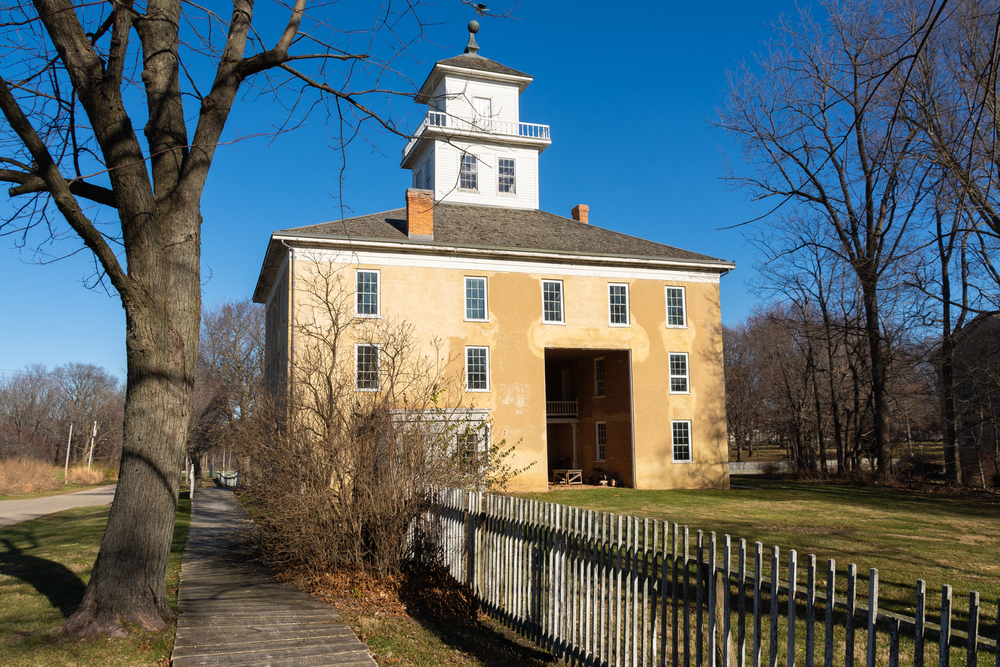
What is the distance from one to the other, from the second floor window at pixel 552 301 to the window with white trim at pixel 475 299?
2.51m

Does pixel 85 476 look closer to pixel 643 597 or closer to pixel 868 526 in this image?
pixel 868 526

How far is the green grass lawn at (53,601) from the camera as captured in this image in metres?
5.91

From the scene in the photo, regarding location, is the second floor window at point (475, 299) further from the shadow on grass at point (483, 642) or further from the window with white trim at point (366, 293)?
the shadow on grass at point (483, 642)

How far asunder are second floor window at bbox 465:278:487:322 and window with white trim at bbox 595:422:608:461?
8.28 metres

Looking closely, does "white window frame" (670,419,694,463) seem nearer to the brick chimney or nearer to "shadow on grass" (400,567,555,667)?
the brick chimney

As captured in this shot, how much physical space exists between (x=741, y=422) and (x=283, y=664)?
5473 cm

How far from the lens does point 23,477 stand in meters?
39.1

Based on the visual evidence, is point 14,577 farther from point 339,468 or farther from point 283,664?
point 283,664

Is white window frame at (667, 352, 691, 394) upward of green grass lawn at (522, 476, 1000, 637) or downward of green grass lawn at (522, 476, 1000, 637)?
upward

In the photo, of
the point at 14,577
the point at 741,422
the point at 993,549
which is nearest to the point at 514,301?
the point at 993,549

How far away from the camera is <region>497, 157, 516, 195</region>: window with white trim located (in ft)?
109

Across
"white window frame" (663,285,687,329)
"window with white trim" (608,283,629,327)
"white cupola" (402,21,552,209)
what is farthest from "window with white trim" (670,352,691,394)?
"white cupola" (402,21,552,209)

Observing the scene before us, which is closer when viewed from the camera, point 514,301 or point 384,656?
point 384,656

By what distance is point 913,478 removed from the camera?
2881 centimetres
